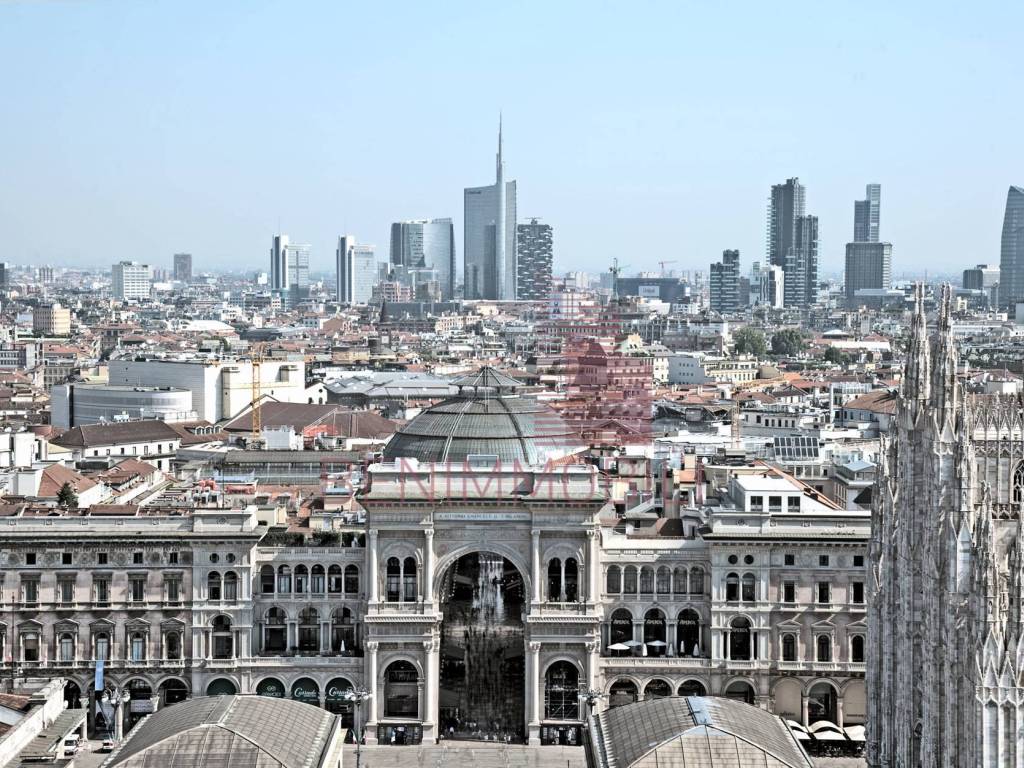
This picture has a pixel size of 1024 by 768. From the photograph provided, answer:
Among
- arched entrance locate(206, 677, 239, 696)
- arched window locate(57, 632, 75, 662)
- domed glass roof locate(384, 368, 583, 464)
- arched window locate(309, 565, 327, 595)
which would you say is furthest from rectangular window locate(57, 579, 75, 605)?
domed glass roof locate(384, 368, 583, 464)

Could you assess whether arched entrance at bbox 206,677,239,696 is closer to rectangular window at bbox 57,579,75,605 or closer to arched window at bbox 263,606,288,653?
arched window at bbox 263,606,288,653

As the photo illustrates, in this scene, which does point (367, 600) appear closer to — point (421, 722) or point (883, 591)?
point (421, 722)

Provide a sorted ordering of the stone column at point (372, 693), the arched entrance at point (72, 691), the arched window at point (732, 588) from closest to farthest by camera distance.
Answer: the stone column at point (372, 693)
the arched entrance at point (72, 691)
the arched window at point (732, 588)

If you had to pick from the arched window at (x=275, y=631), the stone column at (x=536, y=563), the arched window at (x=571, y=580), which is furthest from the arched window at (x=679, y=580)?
the arched window at (x=275, y=631)

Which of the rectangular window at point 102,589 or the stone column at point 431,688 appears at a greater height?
the rectangular window at point 102,589

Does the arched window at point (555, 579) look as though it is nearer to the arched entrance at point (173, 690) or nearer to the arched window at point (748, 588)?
the arched window at point (748, 588)

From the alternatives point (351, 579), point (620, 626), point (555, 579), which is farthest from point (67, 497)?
point (620, 626)
